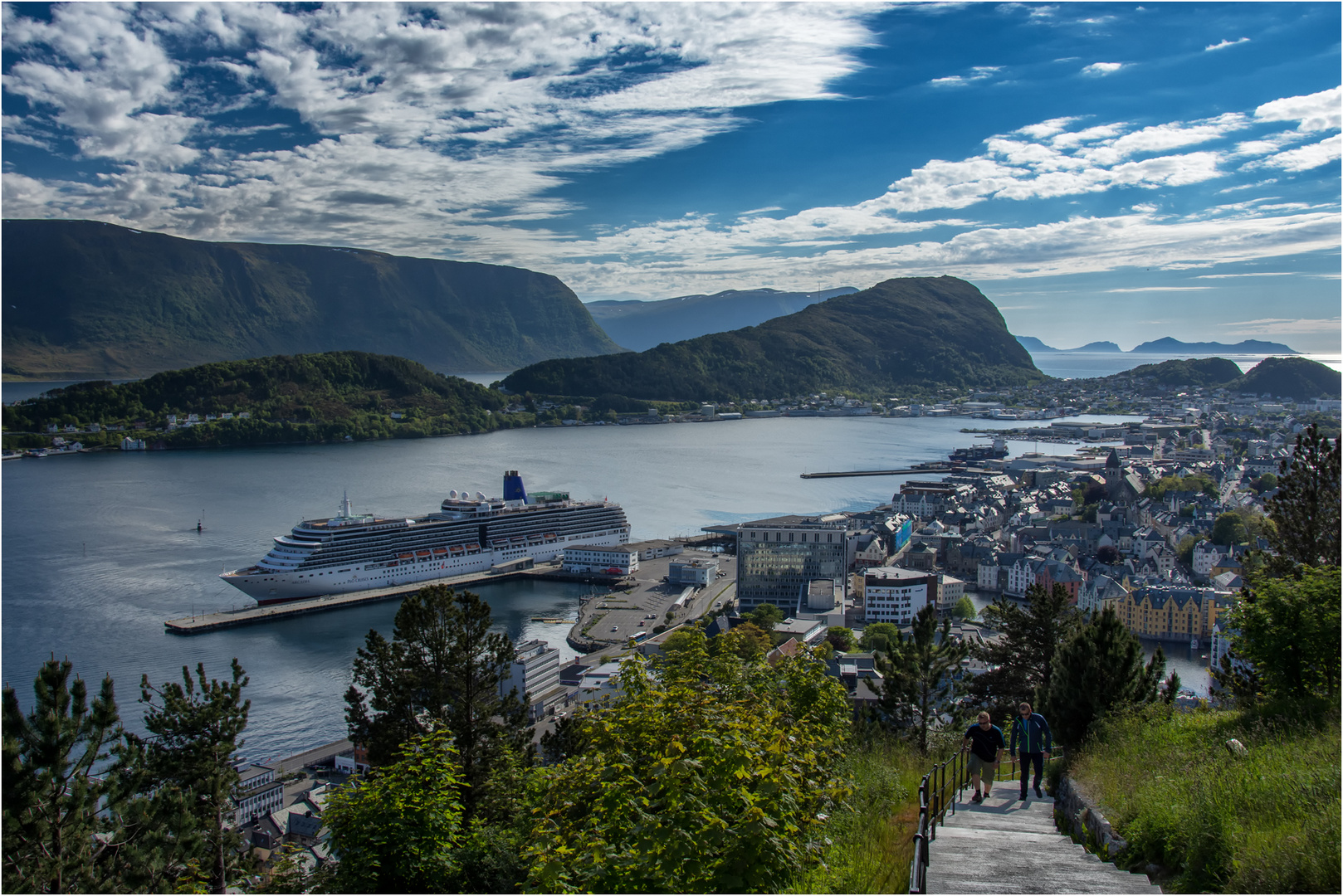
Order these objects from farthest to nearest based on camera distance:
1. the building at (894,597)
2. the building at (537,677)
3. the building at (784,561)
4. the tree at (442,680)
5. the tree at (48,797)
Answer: the building at (784,561), the building at (894,597), the building at (537,677), the tree at (442,680), the tree at (48,797)

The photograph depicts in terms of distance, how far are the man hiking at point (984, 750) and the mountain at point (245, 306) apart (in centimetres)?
5072

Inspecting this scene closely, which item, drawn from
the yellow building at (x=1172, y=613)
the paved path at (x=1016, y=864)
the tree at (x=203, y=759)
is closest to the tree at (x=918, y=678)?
the paved path at (x=1016, y=864)

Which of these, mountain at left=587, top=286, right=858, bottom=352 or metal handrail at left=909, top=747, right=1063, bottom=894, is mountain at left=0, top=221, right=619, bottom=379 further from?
metal handrail at left=909, top=747, right=1063, bottom=894

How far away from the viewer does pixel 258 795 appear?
7051mm

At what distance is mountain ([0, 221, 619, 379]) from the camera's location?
61.4m

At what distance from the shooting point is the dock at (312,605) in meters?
12.8

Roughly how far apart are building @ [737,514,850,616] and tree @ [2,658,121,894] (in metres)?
12.1

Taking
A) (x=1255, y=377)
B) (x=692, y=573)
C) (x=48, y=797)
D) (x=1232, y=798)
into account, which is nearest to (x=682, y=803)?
(x=1232, y=798)

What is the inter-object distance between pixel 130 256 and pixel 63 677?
8249cm

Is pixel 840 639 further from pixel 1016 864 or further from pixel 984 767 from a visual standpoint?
pixel 1016 864

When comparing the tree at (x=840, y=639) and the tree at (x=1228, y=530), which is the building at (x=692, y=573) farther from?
the tree at (x=1228, y=530)

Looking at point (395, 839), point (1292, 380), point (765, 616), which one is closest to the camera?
point (395, 839)

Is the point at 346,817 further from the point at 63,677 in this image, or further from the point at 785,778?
the point at 785,778

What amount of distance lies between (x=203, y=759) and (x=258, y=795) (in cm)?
329
